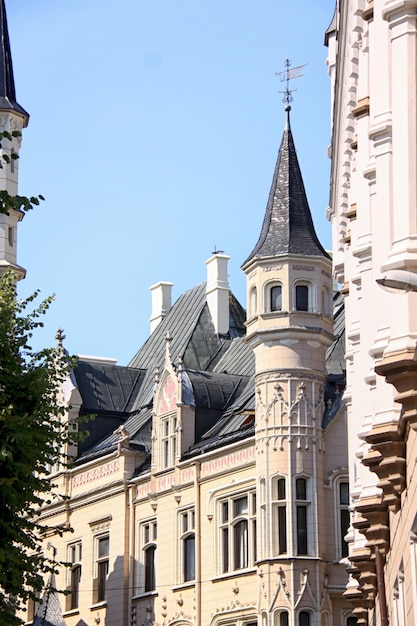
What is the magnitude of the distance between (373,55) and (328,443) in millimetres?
23283

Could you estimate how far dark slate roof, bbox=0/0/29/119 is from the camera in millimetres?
51531

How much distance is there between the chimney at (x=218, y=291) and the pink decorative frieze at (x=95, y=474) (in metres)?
8.37

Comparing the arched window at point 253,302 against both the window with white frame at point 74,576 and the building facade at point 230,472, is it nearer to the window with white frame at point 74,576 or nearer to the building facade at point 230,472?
the building facade at point 230,472

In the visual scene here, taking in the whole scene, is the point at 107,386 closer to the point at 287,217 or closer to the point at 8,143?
the point at 8,143

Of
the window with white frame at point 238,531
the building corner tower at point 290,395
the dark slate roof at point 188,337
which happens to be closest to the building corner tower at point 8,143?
the dark slate roof at point 188,337

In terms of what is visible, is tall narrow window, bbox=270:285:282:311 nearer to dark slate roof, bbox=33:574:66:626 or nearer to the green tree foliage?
the green tree foliage

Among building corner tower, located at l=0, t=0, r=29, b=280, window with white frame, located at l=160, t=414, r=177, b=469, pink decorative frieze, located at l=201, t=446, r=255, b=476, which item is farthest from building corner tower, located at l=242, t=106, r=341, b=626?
building corner tower, located at l=0, t=0, r=29, b=280

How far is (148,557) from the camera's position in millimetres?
45156

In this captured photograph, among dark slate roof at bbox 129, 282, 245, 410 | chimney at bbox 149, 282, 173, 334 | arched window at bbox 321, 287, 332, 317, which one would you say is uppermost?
chimney at bbox 149, 282, 173, 334

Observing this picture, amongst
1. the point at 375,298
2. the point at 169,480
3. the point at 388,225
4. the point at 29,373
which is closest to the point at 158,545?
the point at 169,480

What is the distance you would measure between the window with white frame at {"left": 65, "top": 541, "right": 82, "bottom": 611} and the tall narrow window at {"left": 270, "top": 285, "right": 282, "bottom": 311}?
45.6ft

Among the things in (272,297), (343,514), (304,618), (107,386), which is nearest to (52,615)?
(107,386)

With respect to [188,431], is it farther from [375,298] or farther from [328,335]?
[375,298]

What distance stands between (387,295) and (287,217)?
2594 cm
